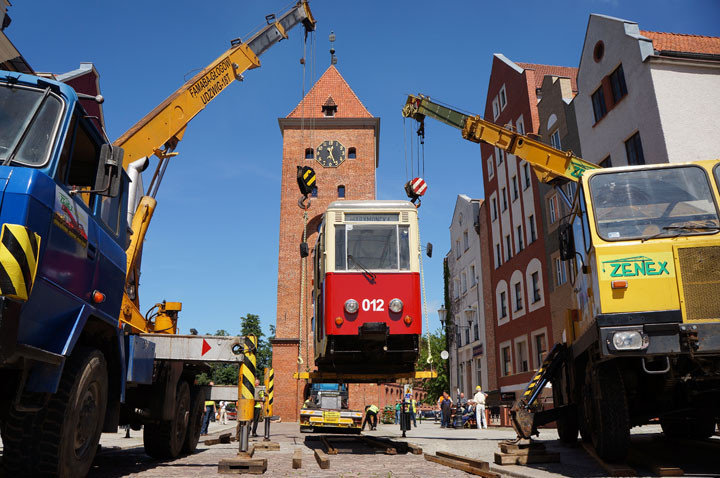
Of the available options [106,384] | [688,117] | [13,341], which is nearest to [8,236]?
[13,341]

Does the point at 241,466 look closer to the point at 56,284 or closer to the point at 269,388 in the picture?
the point at 56,284

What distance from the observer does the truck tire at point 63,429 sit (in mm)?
4703

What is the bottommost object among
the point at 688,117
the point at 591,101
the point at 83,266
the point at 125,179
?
the point at 83,266

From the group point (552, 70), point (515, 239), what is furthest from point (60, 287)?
point (552, 70)

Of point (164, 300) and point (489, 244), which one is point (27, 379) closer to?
point (164, 300)

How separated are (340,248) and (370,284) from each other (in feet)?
3.09

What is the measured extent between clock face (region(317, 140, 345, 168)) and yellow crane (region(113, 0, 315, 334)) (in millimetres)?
27150

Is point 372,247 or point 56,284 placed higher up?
point 372,247

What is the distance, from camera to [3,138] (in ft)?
15.8

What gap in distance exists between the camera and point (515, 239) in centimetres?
2936

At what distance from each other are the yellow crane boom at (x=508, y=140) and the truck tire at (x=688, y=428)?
6.80 m

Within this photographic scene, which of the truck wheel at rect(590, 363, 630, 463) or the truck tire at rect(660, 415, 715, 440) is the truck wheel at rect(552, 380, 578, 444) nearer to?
the truck tire at rect(660, 415, 715, 440)

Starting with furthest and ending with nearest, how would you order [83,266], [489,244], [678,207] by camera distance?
[489,244], [678,207], [83,266]

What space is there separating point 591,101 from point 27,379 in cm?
2162
